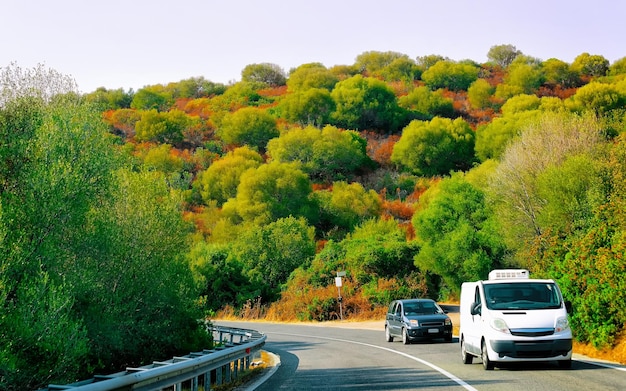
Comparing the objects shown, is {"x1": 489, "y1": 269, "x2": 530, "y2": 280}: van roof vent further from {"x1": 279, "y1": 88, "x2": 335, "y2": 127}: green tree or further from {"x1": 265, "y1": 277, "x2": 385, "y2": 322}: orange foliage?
{"x1": 279, "y1": 88, "x2": 335, "y2": 127}: green tree

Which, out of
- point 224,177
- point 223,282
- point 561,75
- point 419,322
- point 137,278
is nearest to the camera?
point 137,278

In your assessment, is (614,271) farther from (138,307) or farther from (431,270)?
(431,270)

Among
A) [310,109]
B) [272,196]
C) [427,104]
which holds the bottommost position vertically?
[272,196]

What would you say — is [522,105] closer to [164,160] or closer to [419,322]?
[164,160]

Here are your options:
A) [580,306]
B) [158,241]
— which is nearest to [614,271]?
[580,306]

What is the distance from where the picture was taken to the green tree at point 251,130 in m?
103

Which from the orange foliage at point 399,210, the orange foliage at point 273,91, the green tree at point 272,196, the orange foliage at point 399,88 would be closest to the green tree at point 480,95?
the orange foliage at point 399,88

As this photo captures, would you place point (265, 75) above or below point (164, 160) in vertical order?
above

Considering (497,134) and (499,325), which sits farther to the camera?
(497,134)

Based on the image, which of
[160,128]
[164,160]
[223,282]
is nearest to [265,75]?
[160,128]

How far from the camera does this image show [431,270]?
5156cm

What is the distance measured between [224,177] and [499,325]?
71.8m

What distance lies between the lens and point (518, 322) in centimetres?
1537

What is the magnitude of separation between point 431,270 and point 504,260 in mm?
5844
